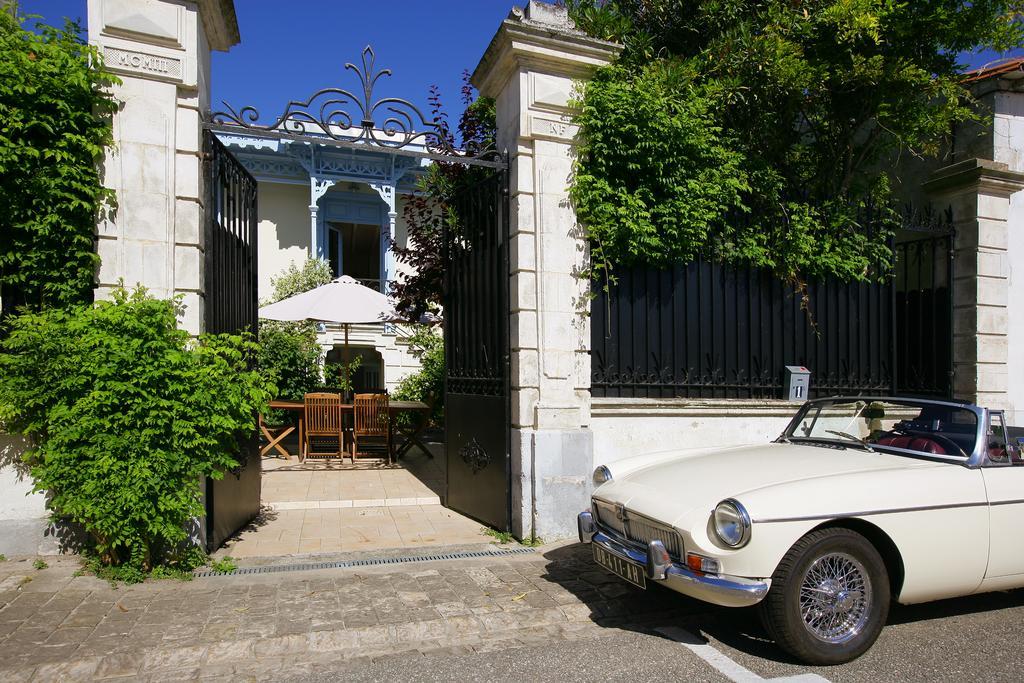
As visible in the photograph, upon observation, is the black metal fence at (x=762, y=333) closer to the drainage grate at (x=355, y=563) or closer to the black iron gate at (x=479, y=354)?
the black iron gate at (x=479, y=354)

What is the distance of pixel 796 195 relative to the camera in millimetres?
7934

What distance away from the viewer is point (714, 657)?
3709mm

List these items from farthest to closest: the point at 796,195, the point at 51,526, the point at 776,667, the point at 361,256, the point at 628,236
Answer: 1. the point at 361,256
2. the point at 796,195
3. the point at 628,236
4. the point at 51,526
5. the point at 776,667

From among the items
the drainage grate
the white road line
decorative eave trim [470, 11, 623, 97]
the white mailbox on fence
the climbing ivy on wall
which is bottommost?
the white road line

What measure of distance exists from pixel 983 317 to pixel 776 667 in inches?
261

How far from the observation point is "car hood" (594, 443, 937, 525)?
12.4 feet

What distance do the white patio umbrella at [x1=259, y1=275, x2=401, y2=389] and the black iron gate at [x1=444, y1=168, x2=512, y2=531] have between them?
2722mm

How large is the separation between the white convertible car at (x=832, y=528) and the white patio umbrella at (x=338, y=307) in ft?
20.1

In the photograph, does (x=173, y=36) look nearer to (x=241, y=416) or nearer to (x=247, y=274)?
(x=247, y=274)

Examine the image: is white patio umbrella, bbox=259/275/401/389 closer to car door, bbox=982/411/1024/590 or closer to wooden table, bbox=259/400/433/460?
wooden table, bbox=259/400/433/460

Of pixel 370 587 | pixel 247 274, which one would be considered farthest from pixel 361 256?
pixel 370 587

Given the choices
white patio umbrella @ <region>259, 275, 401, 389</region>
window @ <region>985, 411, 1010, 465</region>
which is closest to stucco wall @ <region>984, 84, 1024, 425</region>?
window @ <region>985, 411, 1010, 465</region>

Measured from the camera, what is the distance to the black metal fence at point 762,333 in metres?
6.58

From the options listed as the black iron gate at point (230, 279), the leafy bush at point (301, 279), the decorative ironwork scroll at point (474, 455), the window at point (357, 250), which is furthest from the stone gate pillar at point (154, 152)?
the window at point (357, 250)
